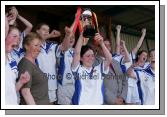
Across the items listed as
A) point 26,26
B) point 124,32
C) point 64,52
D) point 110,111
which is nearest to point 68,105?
point 110,111

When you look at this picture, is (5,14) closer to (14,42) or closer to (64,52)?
(14,42)

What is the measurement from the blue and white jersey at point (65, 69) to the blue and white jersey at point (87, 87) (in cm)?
10

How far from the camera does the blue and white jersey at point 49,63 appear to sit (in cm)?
354

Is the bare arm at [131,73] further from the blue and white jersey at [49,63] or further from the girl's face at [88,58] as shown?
the blue and white jersey at [49,63]

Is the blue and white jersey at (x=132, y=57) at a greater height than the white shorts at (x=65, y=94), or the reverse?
the blue and white jersey at (x=132, y=57)

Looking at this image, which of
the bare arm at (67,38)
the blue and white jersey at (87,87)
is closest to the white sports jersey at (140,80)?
the blue and white jersey at (87,87)

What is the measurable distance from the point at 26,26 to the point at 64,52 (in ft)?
1.37

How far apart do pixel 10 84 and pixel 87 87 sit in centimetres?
71

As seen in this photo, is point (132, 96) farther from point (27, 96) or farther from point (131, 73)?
point (27, 96)

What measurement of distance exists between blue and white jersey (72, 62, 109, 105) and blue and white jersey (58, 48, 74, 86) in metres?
0.10

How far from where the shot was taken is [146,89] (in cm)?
406

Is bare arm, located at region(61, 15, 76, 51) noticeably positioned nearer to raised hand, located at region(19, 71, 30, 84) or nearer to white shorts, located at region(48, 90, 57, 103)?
white shorts, located at region(48, 90, 57, 103)

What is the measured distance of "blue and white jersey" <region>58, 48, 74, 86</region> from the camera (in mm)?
3596

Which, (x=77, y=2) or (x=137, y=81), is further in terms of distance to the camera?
(x=137, y=81)
